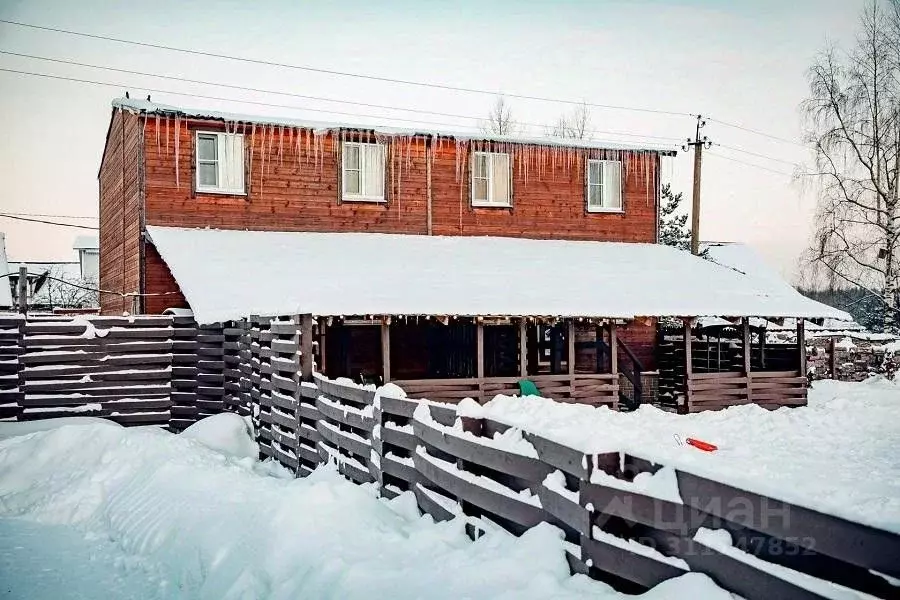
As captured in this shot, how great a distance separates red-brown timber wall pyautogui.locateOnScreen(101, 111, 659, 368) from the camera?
17.7 metres

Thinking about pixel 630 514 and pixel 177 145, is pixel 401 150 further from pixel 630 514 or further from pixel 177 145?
pixel 630 514

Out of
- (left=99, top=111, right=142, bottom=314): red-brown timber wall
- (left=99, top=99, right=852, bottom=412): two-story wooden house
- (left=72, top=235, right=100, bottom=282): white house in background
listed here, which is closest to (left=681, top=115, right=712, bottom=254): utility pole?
(left=99, top=99, right=852, bottom=412): two-story wooden house

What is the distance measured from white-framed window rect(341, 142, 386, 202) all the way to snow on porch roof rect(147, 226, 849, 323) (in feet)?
3.82

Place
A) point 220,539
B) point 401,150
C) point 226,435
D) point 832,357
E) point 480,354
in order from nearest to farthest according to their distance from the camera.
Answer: point 220,539, point 226,435, point 480,354, point 401,150, point 832,357

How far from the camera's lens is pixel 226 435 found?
1158cm

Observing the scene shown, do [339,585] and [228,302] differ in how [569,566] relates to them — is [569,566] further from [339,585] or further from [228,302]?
[228,302]

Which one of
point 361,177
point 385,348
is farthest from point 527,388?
point 361,177

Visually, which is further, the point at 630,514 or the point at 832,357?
the point at 832,357

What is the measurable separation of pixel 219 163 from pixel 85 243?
4583cm

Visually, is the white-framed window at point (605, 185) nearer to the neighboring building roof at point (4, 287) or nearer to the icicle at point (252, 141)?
the icicle at point (252, 141)

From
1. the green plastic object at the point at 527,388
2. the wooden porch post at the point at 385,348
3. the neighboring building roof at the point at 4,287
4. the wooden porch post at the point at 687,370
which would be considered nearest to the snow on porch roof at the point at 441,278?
the wooden porch post at the point at 385,348

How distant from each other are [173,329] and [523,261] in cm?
870

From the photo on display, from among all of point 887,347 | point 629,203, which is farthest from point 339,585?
point 887,347

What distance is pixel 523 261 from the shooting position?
61.3 ft
